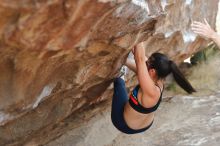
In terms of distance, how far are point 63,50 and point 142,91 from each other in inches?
35.8

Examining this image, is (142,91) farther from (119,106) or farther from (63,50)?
(63,50)

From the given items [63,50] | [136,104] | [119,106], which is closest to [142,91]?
[136,104]

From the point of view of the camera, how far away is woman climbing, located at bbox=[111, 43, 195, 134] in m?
3.69

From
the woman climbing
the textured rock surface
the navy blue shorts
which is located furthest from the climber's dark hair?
the navy blue shorts

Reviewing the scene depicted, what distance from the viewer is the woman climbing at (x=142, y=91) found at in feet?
12.1

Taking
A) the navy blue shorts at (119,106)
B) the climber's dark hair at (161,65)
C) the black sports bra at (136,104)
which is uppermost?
the climber's dark hair at (161,65)

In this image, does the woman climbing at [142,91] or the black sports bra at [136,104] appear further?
Answer: the black sports bra at [136,104]

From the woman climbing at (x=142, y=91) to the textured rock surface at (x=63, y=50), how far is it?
0.61 feet

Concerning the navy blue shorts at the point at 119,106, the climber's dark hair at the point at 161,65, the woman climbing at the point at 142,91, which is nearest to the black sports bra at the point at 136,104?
the woman climbing at the point at 142,91

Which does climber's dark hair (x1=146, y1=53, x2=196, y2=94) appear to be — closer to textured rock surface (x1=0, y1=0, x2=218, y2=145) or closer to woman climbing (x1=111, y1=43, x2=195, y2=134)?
woman climbing (x1=111, y1=43, x2=195, y2=134)

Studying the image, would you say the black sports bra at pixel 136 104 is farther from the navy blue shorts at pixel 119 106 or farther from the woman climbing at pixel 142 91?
the navy blue shorts at pixel 119 106

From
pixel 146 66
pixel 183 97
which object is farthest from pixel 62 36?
pixel 183 97

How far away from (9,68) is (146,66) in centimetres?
106

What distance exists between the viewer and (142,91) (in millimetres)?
3773
